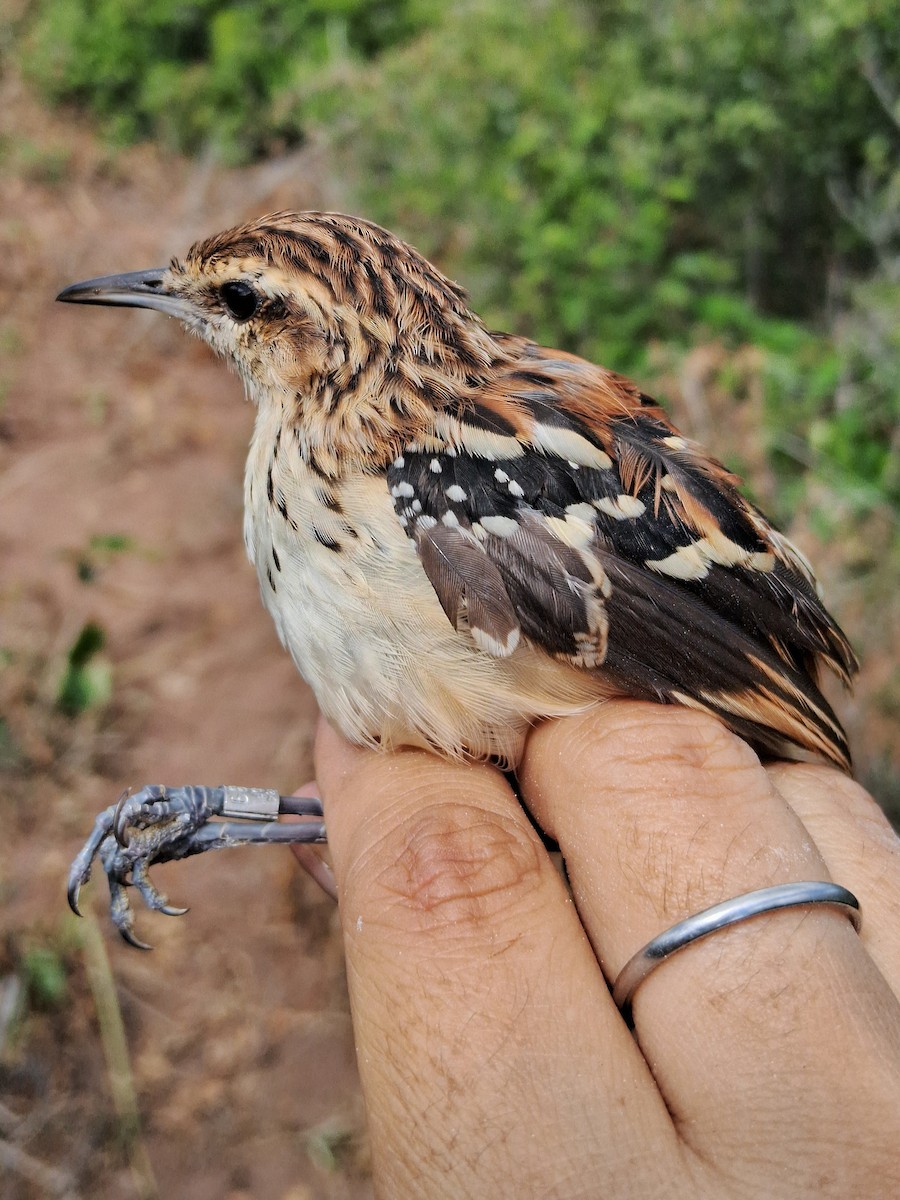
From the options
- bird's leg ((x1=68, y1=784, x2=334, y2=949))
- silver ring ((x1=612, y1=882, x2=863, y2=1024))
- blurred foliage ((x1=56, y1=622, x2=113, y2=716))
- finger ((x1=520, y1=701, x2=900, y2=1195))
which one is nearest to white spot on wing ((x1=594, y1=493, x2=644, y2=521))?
finger ((x1=520, y1=701, x2=900, y2=1195))

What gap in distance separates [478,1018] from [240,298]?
6.13 feet

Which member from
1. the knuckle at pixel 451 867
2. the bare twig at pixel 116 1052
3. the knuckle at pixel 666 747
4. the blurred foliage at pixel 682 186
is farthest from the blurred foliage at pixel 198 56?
the knuckle at pixel 451 867

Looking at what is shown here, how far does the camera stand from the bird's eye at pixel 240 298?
7.85ft

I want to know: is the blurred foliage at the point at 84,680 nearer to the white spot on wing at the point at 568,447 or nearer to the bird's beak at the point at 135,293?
the bird's beak at the point at 135,293

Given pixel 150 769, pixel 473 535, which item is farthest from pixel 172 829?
pixel 150 769

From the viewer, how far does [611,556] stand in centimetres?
203

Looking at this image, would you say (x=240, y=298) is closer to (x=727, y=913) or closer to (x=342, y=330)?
(x=342, y=330)

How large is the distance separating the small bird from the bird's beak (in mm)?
256

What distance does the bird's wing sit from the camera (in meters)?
1.97

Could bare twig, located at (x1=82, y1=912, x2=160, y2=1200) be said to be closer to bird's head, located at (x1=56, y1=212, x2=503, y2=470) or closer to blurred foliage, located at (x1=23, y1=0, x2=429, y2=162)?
bird's head, located at (x1=56, y1=212, x2=503, y2=470)

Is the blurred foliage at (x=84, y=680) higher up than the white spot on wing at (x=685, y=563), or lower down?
lower down

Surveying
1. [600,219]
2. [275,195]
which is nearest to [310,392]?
[600,219]

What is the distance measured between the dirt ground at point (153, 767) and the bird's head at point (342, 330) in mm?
2457

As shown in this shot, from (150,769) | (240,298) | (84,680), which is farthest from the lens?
(84,680)
